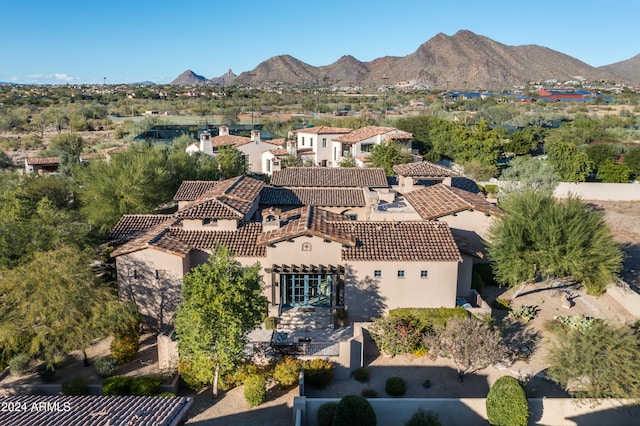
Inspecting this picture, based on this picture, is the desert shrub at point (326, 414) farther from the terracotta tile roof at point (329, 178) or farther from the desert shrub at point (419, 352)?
the terracotta tile roof at point (329, 178)

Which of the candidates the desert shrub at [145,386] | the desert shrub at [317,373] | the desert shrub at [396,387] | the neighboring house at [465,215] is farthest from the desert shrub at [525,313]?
the desert shrub at [145,386]

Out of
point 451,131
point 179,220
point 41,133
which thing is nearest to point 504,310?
point 179,220

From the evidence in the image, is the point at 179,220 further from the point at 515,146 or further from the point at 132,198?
the point at 515,146

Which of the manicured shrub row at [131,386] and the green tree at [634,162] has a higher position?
the green tree at [634,162]

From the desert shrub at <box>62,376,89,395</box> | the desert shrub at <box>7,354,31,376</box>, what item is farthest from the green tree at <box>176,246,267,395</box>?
the desert shrub at <box>7,354,31,376</box>

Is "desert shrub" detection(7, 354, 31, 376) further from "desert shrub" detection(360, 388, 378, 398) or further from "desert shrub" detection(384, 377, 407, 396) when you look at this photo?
"desert shrub" detection(384, 377, 407, 396)

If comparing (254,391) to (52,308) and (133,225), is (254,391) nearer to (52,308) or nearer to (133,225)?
A: (52,308)
